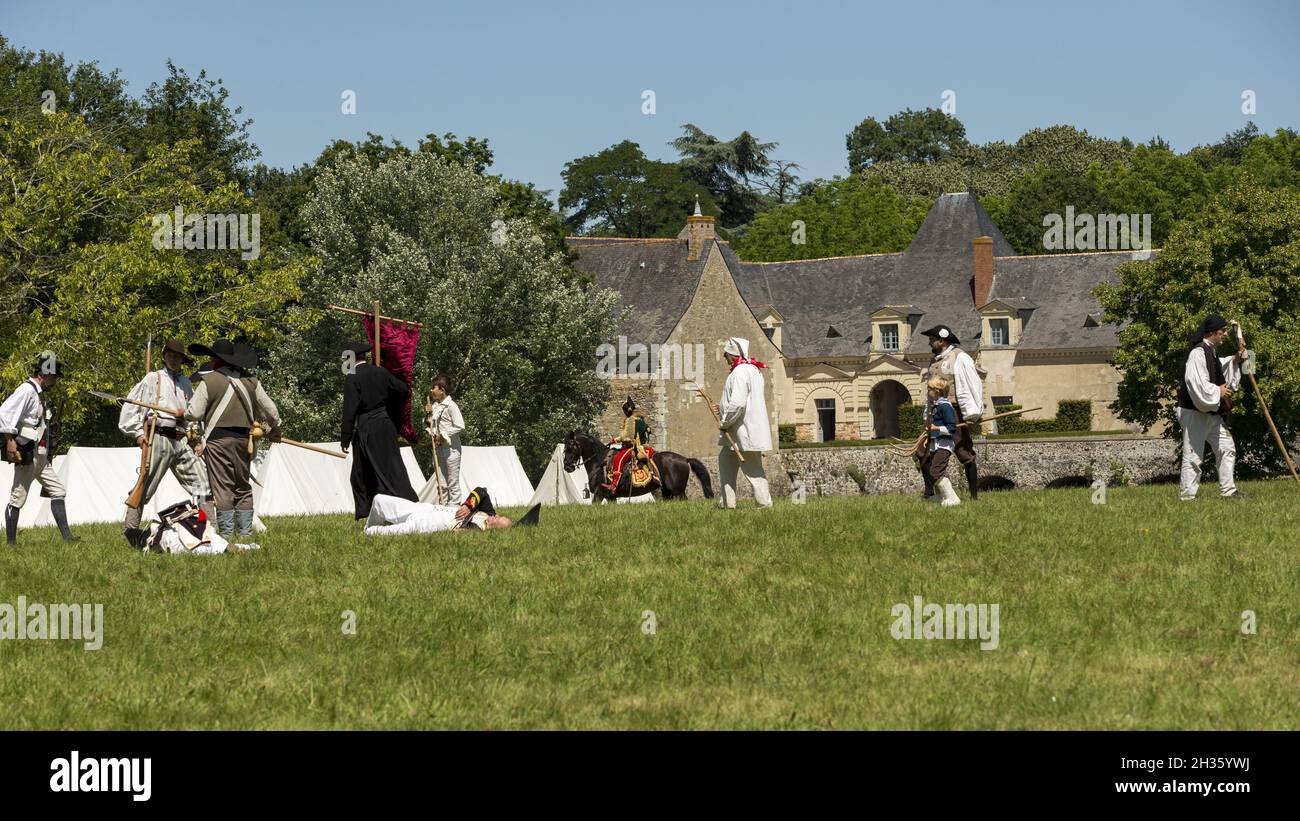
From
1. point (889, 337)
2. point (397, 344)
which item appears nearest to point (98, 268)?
point (397, 344)

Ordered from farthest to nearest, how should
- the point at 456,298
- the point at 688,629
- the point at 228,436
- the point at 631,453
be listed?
the point at 456,298 → the point at 631,453 → the point at 228,436 → the point at 688,629

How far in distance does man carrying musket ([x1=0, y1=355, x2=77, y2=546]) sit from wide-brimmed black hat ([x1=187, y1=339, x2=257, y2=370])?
1879 millimetres

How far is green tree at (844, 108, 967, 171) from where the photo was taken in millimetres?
111375

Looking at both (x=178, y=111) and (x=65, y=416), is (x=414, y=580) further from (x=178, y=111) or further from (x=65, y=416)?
(x=178, y=111)

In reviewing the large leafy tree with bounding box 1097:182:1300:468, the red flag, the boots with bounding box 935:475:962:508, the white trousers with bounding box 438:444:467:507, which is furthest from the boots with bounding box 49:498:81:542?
→ the large leafy tree with bounding box 1097:182:1300:468

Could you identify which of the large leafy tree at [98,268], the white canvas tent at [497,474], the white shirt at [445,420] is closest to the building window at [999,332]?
the large leafy tree at [98,268]

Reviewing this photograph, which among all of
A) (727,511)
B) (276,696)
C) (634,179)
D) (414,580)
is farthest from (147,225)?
(634,179)

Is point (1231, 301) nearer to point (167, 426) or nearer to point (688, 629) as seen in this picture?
point (167, 426)

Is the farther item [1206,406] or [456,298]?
[456,298]

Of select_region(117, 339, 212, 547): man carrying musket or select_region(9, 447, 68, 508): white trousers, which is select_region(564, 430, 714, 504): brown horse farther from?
select_region(117, 339, 212, 547): man carrying musket

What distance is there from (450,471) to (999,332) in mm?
58123

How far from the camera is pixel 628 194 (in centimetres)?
9288

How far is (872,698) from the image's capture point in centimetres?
793
